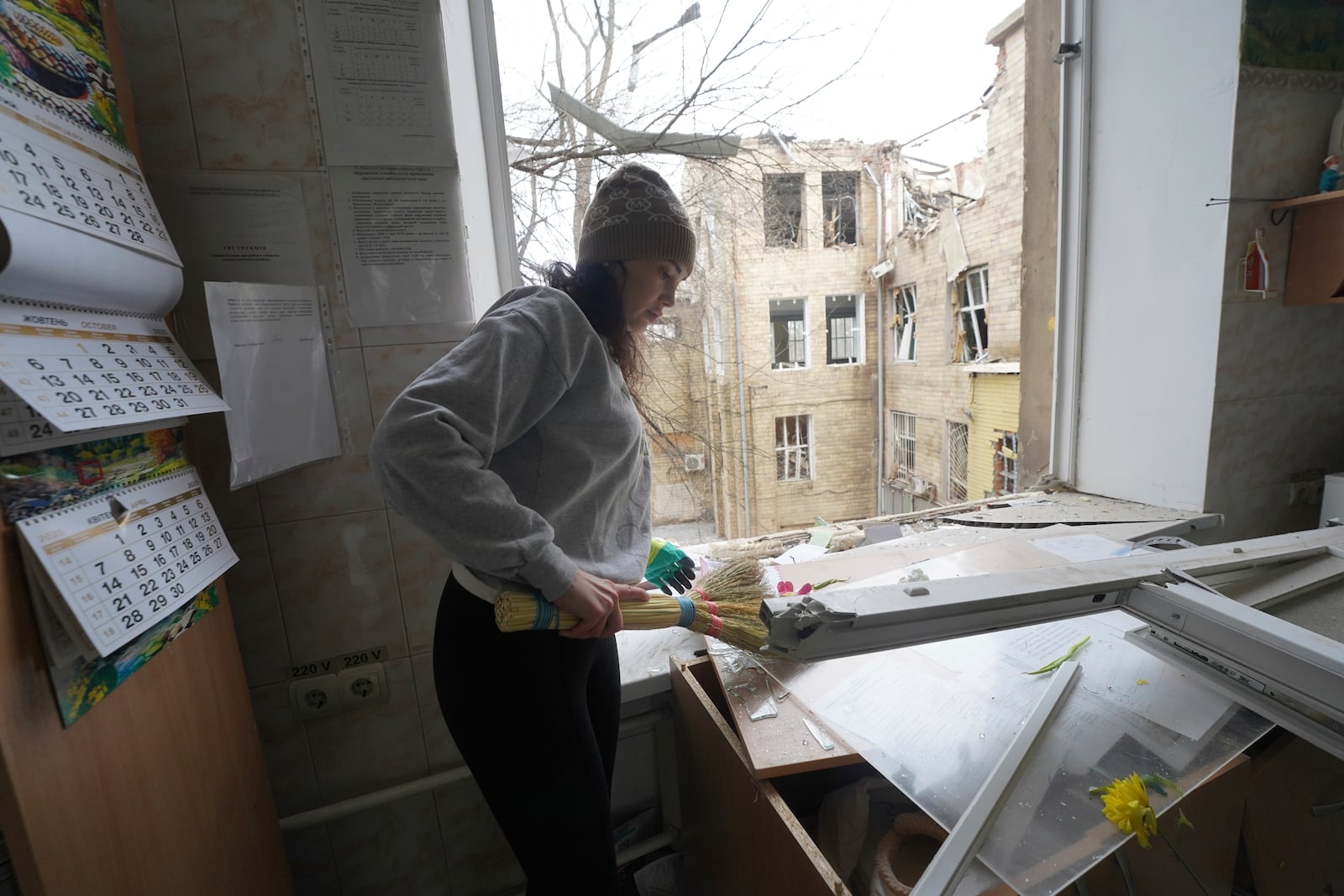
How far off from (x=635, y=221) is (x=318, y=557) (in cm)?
87

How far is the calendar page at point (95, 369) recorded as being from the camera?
54 cm

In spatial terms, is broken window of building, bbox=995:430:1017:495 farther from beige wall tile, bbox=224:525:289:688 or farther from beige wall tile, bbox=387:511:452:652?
beige wall tile, bbox=224:525:289:688

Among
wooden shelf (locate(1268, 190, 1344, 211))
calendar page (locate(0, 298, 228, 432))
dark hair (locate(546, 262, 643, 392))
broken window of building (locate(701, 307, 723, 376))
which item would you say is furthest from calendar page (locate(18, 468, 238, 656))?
wooden shelf (locate(1268, 190, 1344, 211))

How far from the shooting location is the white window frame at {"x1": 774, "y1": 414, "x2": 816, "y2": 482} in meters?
3.59

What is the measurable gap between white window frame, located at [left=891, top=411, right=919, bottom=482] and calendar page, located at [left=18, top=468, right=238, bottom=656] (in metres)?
4.55

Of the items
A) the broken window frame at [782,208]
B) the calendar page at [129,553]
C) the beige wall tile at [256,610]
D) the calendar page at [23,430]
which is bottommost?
the beige wall tile at [256,610]

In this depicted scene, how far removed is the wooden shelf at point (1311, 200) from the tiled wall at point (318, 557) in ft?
6.41

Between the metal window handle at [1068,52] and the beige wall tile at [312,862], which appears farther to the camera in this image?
the metal window handle at [1068,52]

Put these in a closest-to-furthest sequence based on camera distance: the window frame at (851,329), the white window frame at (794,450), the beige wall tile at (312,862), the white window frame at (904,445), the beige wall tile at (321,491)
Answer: the beige wall tile at (321,491) < the beige wall tile at (312,862) < the white window frame at (794,450) < the window frame at (851,329) < the white window frame at (904,445)

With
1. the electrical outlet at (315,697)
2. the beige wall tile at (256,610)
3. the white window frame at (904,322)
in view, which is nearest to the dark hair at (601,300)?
the beige wall tile at (256,610)

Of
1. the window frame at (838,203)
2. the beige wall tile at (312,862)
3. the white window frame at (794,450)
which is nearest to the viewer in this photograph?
the beige wall tile at (312,862)

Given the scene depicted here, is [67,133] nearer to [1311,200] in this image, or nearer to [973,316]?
[1311,200]

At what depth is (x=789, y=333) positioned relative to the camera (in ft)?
10.8

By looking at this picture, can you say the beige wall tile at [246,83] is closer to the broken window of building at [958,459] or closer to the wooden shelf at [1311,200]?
the wooden shelf at [1311,200]
